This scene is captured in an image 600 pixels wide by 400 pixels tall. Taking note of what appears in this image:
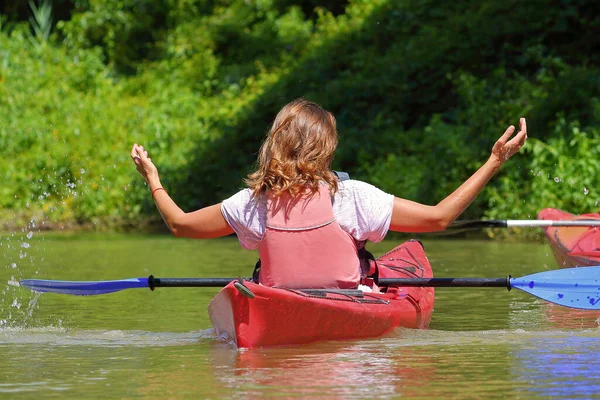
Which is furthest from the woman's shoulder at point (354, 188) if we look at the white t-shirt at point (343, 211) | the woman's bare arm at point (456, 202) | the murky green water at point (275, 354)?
the murky green water at point (275, 354)

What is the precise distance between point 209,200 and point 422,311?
998 cm

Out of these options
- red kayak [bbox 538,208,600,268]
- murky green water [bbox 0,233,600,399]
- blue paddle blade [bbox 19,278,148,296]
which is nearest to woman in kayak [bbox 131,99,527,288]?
murky green water [bbox 0,233,600,399]

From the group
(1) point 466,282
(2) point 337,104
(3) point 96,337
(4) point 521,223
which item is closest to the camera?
(1) point 466,282

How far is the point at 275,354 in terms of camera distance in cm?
534

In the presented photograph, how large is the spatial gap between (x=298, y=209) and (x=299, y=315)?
0.47 meters

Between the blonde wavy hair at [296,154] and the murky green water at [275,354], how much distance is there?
0.73 m

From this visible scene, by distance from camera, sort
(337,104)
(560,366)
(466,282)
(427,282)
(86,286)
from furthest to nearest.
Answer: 1. (337,104)
2. (86,286)
3. (427,282)
4. (466,282)
5. (560,366)

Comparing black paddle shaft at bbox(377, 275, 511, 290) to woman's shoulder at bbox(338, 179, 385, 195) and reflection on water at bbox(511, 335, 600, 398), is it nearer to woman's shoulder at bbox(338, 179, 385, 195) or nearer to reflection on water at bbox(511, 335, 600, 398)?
reflection on water at bbox(511, 335, 600, 398)

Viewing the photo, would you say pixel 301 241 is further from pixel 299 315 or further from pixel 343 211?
pixel 299 315

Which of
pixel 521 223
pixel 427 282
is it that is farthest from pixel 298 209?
pixel 521 223

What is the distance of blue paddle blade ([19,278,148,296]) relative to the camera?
6.13m

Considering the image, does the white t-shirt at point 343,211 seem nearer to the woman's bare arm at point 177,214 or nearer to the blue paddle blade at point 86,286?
the woman's bare arm at point 177,214

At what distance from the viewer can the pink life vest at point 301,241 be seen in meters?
5.37

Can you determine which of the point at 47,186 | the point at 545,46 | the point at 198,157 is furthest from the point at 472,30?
the point at 47,186
